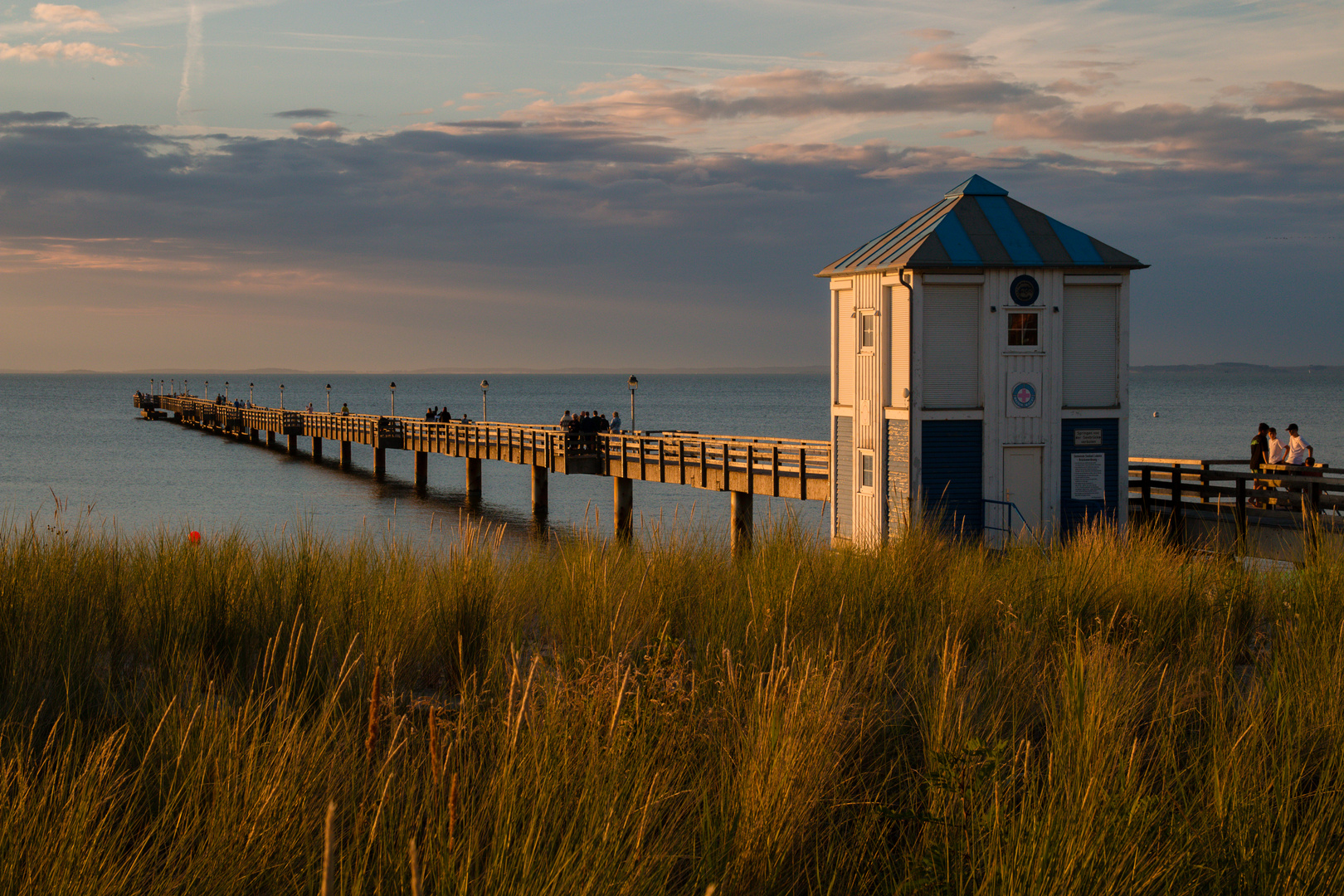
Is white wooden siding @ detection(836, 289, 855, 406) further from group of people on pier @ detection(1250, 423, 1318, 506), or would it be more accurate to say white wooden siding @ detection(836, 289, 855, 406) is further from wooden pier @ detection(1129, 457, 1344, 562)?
group of people on pier @ detection(1250, 423, 1318, 506)

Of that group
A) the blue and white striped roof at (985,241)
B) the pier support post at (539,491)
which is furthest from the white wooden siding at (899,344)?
the pier support post at (539,491)

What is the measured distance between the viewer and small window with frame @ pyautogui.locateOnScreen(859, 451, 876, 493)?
16.9m

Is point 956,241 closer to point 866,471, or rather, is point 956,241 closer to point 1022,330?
point 1022,330

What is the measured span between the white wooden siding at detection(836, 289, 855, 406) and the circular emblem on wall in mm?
2544

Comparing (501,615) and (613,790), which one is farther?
(501,615)

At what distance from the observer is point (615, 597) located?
749 cm

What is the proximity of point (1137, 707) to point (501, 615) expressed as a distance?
13.4 ft

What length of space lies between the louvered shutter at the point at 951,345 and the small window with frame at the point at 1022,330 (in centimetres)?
51

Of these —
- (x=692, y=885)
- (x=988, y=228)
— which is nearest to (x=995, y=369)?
(x=988, y=228)

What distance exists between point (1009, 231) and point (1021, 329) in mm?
1617

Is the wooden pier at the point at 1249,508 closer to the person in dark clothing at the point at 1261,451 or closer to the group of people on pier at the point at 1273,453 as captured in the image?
the person in dark clothing at the point at 1261,451

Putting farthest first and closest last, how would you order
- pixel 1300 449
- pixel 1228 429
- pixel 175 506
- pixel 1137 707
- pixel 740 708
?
pixel 1228 429
pixel 175 506
pixel 1300 449
pixel 1137 707
pixel 740 708

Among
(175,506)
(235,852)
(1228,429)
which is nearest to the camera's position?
(235,852)

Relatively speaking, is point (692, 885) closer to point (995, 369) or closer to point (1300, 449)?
point (995, 369)
